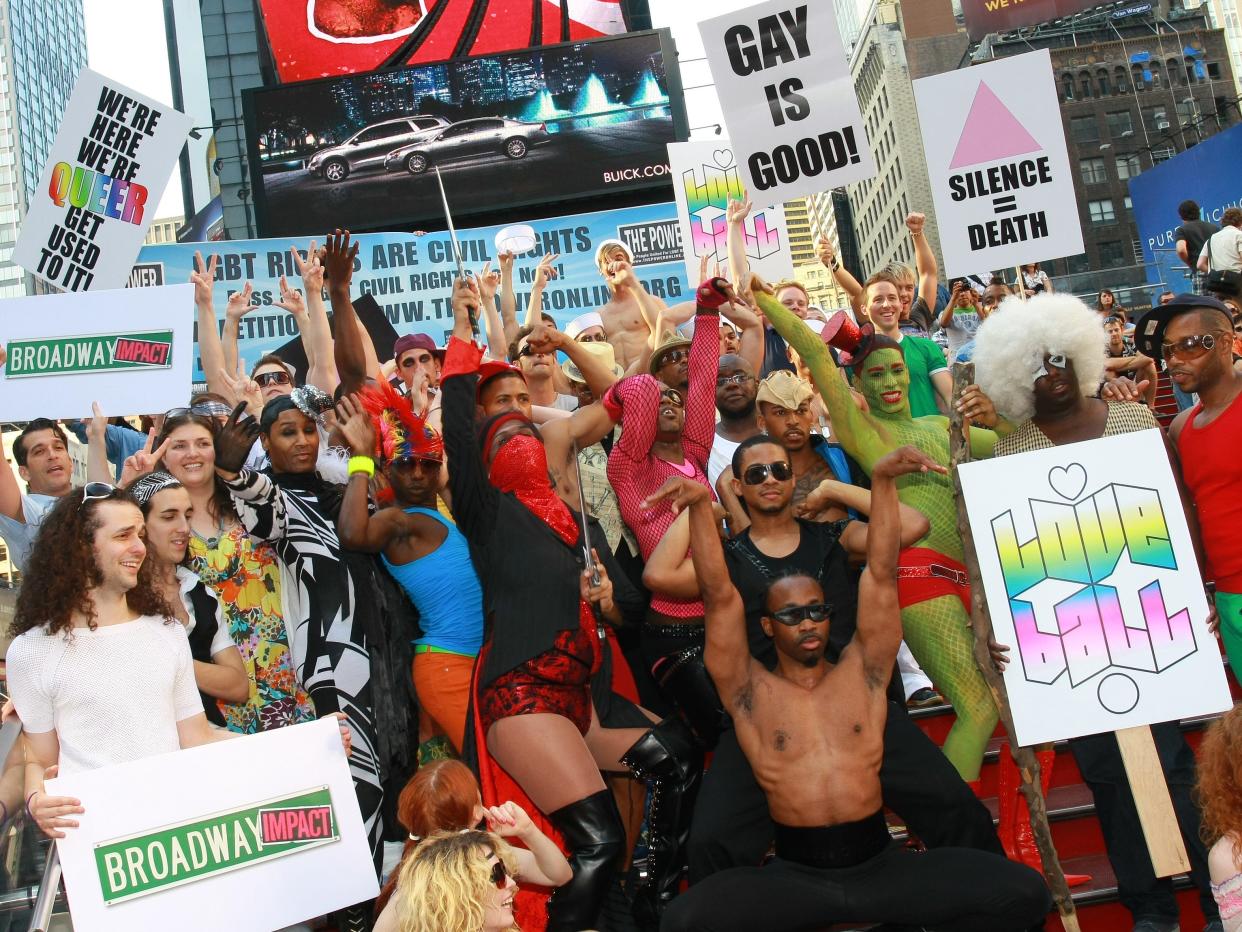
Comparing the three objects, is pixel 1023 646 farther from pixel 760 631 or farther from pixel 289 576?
pixel 289 576

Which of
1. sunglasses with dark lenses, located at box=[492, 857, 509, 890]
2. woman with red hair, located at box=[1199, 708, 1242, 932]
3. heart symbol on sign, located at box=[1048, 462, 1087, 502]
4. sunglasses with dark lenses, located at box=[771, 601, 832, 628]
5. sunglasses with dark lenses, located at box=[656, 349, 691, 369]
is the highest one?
sunglasses with dark lenses, located at box=[656, 349, 691, 369]

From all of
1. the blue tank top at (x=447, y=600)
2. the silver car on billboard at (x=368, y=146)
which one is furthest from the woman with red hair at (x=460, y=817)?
the silver car on billboard at (x=368, y=146)

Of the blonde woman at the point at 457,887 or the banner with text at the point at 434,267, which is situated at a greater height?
the banner with text at the point at 434,267

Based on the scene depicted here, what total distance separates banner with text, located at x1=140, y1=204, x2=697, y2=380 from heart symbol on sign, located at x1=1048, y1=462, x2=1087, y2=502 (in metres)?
11.0

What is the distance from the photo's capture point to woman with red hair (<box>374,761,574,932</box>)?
394 centimetres

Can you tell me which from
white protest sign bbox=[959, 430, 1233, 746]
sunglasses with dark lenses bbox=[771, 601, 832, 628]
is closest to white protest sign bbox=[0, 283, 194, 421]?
sunglasses with dark lenses bbox=[771, 601, 832, 628]

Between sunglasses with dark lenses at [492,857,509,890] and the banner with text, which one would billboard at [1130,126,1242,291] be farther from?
sunglasses with dark lenses at [492,857,509,890]

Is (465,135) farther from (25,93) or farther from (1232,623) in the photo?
(25,93)

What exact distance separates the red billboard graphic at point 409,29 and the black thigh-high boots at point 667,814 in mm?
18248

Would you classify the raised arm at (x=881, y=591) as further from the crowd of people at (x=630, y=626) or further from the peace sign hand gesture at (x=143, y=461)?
the peace sign hand gesture at (x=143, y=461)

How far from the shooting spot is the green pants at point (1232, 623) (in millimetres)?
4617

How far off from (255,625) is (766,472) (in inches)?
78.8

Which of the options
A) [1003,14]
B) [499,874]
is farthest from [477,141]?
[1003,14]

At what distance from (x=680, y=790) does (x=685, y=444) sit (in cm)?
171
